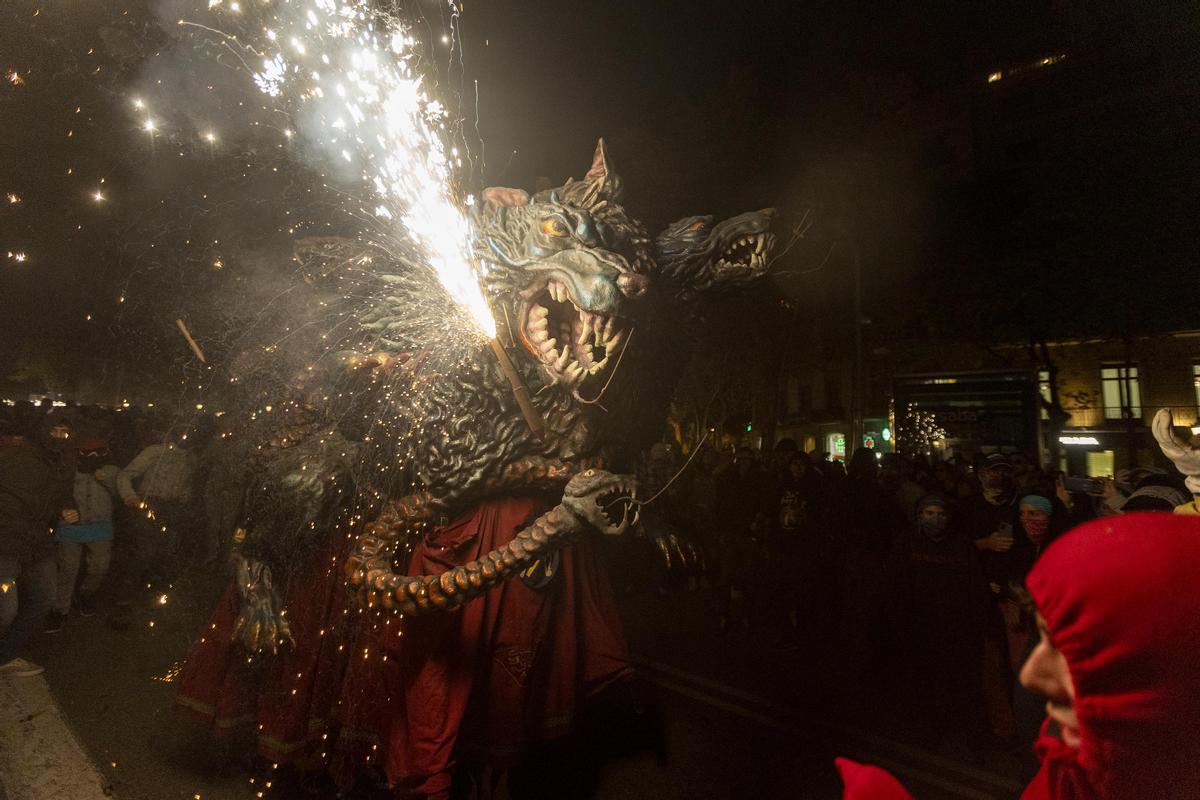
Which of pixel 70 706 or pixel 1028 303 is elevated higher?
pixel 1028 303

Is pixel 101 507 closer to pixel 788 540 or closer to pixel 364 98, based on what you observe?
pixel 364 98

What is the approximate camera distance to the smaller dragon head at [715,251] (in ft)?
6.93

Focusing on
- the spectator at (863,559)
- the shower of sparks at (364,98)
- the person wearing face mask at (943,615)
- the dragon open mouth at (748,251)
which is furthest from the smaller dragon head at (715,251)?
the spectator at (863,559)

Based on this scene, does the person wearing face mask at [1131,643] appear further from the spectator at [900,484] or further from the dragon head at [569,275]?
the spectator at [900,484]

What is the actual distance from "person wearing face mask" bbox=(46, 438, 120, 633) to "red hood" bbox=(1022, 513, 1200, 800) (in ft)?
24.6

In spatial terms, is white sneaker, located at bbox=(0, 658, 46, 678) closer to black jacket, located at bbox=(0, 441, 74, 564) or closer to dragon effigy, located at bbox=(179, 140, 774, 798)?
black jacket, located at bbox=(0, 441, 74, 564)

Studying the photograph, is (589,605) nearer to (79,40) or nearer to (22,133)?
(79,40)

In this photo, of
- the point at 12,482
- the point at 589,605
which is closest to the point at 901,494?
the point at 589,605

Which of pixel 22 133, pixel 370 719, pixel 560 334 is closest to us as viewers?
pixel 560 334

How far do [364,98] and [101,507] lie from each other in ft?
19.3

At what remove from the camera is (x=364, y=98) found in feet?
8.68

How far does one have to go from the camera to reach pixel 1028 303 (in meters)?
13.7

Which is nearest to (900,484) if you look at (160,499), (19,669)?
(160,499)

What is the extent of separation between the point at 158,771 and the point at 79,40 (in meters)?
4.02
